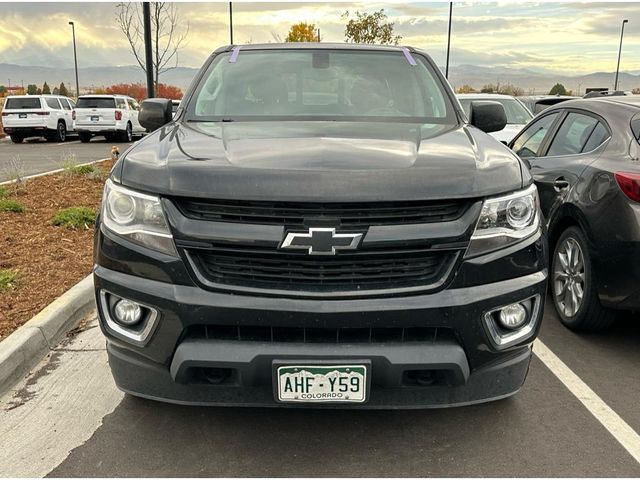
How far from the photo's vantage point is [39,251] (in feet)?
19.1

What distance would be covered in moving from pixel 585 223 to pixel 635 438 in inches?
62.1

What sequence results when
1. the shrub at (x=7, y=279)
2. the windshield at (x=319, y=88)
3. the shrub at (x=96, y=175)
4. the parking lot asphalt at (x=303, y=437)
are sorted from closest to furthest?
the parking lot asphalt at (x=303, y=437) → the windshield at (x=319, y=88) → the shrub at (x=7, y=279) → the shrub at (x=96, y=175)

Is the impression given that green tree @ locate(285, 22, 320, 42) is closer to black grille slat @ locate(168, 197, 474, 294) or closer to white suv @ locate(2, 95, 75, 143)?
white suv @ locate(2, 95, 75, 143)

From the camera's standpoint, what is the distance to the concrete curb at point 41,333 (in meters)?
3.61

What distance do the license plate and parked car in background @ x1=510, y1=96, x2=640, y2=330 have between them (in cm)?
218

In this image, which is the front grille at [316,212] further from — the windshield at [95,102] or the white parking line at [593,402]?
the windshield at [95,102]

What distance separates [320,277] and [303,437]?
93 cm

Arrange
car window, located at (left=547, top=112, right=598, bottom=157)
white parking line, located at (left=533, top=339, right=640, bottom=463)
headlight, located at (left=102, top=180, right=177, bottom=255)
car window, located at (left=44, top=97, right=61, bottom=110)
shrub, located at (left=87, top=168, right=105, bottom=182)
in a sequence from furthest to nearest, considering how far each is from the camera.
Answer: car window, located at (left=44, top=97, right=61, bottom=110) < shrub, located at (left=87, top=168, right=105, bottom=182) < car window, located at (left=547, top=112, right=598, bottom=157) < white parking line, located at (left=533, top=339, right=640, bottom=463) < headlight, located at (left=102, top=180, right=177, bottom=255)

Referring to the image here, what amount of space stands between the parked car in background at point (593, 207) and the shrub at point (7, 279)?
417 centimetres

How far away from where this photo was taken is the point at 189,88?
4.06 m

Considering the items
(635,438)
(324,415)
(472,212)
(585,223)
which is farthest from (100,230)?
(585,223)

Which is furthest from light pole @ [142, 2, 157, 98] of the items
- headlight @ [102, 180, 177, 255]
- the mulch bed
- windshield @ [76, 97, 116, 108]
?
windshield @ [76, 97, 116, 108]

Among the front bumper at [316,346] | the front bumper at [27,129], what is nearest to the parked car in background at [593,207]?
the front bumper at [316,346]

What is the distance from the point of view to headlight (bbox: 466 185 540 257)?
262cm
